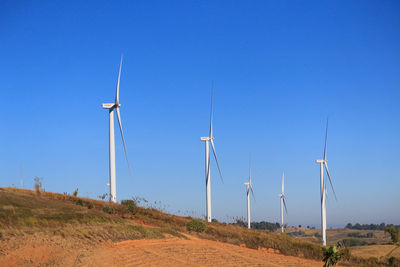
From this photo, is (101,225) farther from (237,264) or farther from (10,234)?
(237,264)

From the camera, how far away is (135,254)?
26812mm

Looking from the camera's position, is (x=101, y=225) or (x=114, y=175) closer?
(x=101, y=225)

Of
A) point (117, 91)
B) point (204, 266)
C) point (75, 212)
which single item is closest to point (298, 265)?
point (204, 266)

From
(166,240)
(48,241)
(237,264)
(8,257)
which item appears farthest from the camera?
(166,240)

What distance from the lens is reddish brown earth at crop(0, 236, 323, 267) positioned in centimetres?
2294

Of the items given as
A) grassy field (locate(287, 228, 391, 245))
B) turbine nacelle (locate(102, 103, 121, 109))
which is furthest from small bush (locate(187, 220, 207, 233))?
grassy field (locate(287, 228, 391, 245))

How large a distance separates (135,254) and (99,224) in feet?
18.1

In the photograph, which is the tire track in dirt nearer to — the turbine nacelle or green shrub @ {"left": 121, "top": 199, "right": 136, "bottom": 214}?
green shrub @ {"left": 121, "top": 199, "right": 136, "bottom": 214}

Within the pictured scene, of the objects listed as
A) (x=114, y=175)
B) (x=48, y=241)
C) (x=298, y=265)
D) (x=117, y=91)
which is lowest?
(x=298, y=265)

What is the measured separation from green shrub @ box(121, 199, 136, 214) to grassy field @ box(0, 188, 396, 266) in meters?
0.08

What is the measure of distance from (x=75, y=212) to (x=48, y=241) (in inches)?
356

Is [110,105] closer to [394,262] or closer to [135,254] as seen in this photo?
[135,254]

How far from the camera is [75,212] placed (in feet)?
111

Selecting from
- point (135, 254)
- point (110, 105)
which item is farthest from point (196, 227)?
point (110, 105)
